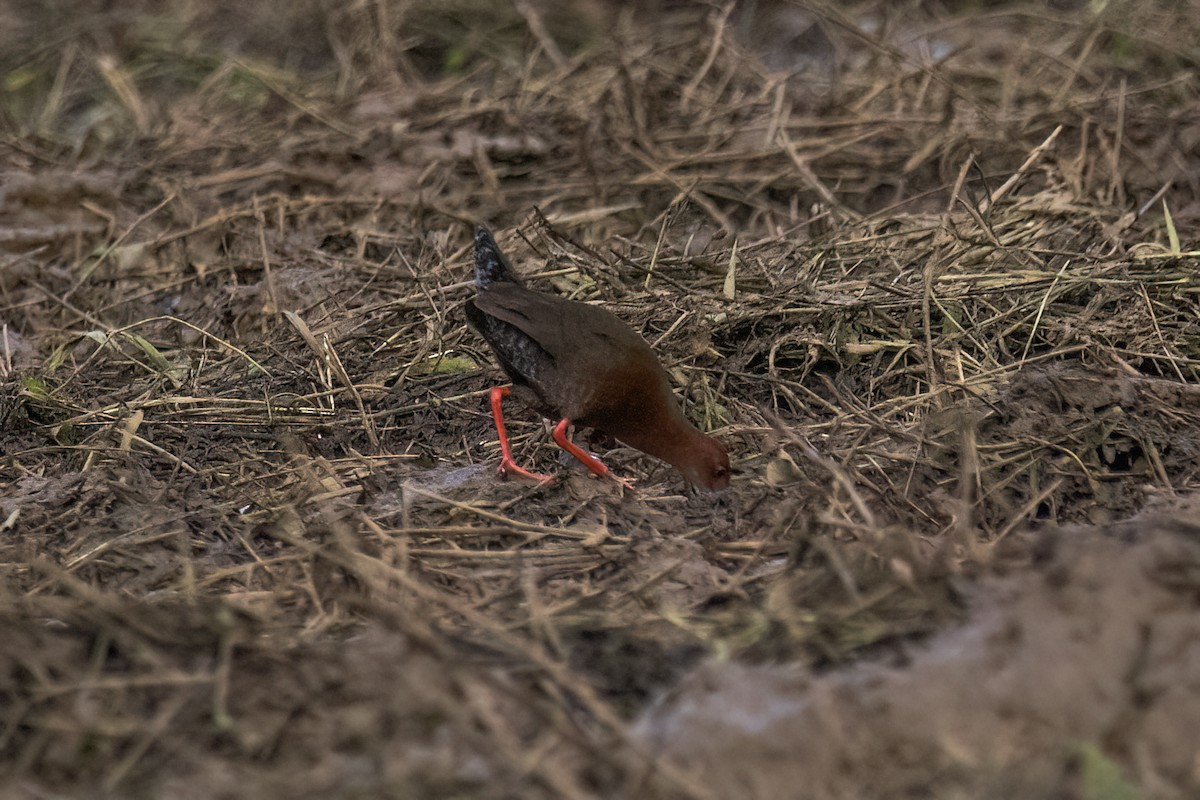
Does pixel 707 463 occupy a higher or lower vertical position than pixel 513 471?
higher

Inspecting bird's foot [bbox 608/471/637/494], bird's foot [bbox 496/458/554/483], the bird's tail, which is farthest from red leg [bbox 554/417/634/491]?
the bird's tail

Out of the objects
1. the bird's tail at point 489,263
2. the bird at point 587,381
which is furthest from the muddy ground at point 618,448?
the bird's tail at point 489,263

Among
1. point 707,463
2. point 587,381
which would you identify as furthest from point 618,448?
point 707,463

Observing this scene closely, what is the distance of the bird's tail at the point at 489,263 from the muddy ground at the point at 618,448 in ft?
1.42

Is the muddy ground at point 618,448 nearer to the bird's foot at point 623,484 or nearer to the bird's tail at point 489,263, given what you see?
the bird's foot at point 623,484

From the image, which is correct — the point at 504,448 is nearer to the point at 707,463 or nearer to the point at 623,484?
the point at 623,484

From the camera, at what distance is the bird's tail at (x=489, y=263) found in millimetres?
4383

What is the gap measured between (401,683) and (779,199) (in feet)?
13.7

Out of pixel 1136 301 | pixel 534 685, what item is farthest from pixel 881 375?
pixel 534 685

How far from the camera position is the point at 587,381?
389 centimetres

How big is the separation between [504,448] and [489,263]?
716mm

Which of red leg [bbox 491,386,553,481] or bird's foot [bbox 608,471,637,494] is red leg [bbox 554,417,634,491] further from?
red leg [bbox 491,386,553,481]

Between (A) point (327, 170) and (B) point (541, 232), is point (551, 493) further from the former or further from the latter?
(A) point (327, 170)

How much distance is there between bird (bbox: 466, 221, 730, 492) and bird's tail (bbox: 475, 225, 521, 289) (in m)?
0.19
